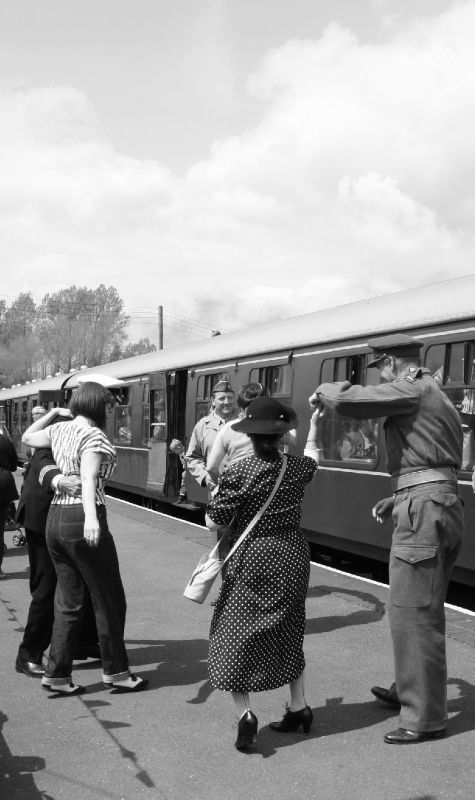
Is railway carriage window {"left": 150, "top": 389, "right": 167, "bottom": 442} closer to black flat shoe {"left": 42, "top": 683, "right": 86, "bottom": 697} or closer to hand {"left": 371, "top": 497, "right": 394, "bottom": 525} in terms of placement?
black flat shoe {"left": 42, "top": 683, "right": 86, "bottom": 697}

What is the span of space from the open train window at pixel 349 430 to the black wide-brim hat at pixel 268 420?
4.67 meters

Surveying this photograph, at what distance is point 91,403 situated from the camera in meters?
5.37

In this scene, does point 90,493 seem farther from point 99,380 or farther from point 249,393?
point 249,393

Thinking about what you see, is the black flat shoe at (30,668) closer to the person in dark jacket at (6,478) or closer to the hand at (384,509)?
the hand at (384,509)

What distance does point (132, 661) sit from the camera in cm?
602

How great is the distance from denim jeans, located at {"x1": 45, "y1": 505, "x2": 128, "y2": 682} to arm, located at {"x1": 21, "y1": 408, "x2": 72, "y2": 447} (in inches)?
25.4

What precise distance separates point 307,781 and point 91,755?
3.61ft

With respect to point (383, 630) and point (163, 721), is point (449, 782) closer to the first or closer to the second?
point (163, 721)

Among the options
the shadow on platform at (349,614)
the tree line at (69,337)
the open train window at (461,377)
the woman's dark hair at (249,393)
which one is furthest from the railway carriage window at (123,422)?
the tree line at (69,337)

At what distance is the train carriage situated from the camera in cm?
798

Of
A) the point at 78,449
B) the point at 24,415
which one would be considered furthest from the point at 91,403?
the point at 24,415

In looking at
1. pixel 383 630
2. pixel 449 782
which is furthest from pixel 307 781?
pixel 383 630

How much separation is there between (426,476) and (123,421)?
14.7 meters

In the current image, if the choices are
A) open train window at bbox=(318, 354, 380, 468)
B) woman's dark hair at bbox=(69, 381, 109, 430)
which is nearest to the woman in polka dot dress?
woman's dark hair at bbox=(69, 381, 109, 430)
